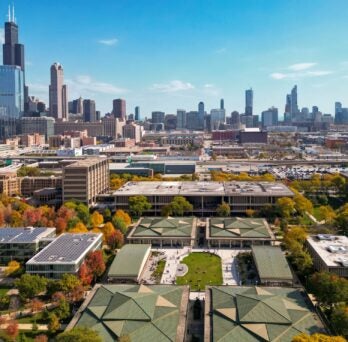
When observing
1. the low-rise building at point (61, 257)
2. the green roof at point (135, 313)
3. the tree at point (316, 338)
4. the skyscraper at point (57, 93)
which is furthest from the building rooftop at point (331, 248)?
the skyscraper at point (57, 93)

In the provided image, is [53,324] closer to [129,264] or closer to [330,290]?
[129,264]

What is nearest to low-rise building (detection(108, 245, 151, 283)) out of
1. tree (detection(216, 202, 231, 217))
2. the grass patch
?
the grass patch

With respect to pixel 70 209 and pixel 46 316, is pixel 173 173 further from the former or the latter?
pixel 46 316

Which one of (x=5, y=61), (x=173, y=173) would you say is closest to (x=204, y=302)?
(x=173, y=173)

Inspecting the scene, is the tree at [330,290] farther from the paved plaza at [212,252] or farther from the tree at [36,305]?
the tree at [36,305]

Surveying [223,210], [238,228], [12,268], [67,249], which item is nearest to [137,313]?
[67,249]

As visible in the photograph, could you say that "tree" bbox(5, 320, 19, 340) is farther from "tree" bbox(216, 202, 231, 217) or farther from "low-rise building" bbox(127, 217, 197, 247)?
"tree" bbox(216, 202, 231, 217)
